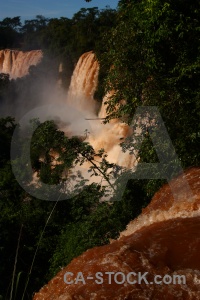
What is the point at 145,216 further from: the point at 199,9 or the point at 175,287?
the point at 199,9

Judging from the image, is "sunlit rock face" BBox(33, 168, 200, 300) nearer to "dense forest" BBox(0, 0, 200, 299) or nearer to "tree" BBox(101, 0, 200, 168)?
"dense forest" BBox(0, 0, 200, 299)

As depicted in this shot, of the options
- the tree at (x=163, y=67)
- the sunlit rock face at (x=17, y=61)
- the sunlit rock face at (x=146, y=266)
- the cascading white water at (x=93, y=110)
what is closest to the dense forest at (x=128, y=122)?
the tree at (x=163, y=67)

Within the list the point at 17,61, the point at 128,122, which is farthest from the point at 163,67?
the point at 17,61

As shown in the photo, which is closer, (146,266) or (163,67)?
(146,266)

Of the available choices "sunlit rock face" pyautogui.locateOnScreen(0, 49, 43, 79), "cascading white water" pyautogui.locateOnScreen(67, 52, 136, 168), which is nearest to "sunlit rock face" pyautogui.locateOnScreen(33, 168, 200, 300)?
"cascading white water" pyautogui.locateOnScreen(67, 52, 136, 168)

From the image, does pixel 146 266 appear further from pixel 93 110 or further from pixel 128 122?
pixel 93 110
